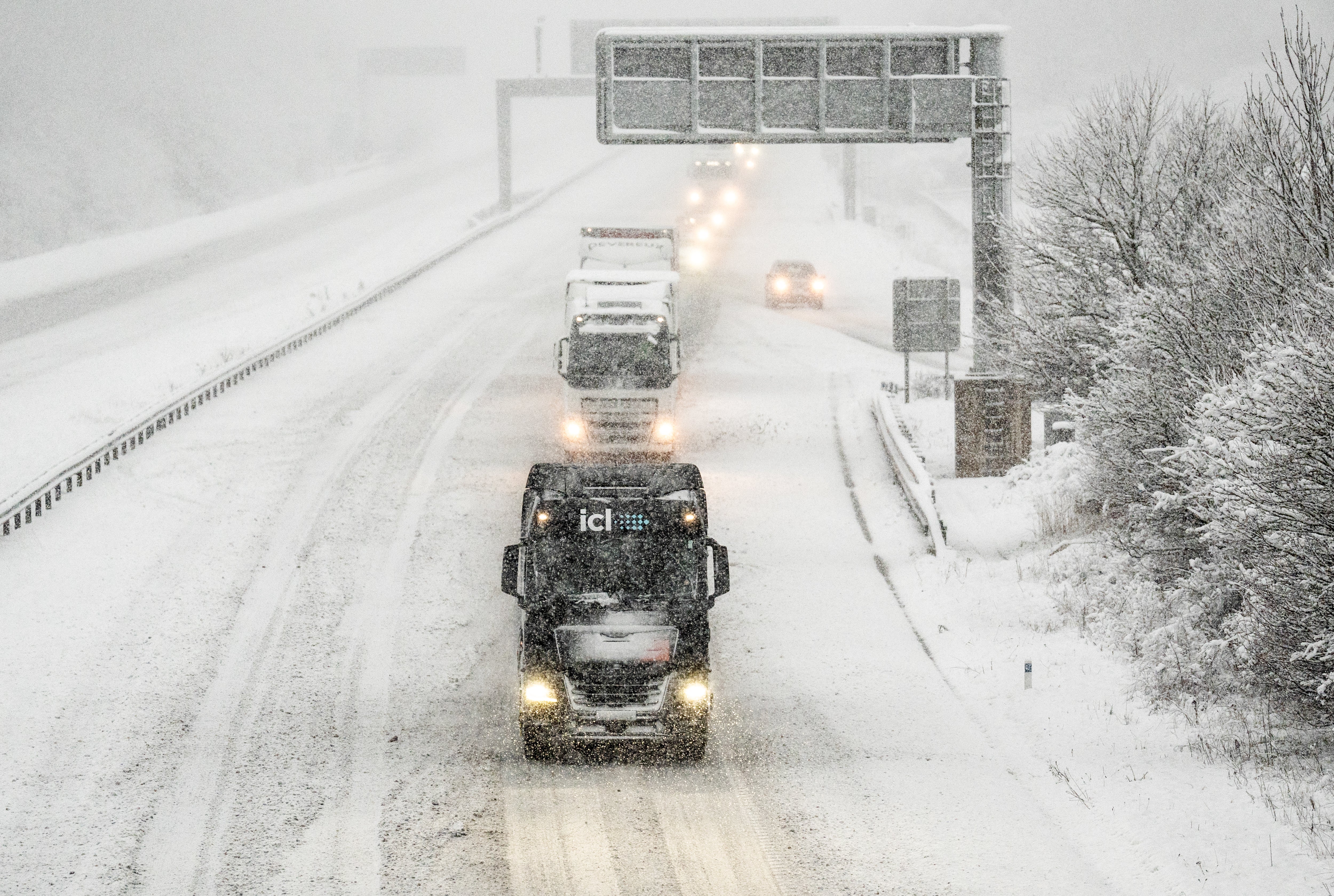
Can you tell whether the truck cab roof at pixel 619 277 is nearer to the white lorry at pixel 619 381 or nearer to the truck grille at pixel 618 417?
the white lorry at pixel 619 381

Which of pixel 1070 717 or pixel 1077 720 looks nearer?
pixel 1077 720

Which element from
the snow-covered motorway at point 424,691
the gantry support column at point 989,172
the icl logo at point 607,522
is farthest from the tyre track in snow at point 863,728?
the gantry support column at point 989,172

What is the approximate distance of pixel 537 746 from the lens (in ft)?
43.6

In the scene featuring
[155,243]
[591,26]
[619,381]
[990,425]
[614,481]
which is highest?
[591,26]

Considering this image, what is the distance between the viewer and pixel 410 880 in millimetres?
11125

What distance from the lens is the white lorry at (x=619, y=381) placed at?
2355 cm

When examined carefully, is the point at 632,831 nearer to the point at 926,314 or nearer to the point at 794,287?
the point at 926,314

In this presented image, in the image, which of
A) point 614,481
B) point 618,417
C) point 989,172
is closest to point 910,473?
point 618,417

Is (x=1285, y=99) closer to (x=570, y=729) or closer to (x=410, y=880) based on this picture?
(x=570, y=729)

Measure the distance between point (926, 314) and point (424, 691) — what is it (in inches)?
586

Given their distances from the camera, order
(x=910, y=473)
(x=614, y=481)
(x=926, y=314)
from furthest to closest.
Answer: (x=926, y=314)
(x=910, y=473)
(x=614, y=481)

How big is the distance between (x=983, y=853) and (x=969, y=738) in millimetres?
2733

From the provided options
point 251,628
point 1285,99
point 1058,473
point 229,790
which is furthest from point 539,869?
point 1058,473

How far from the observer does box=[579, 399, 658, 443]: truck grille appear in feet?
77.5
